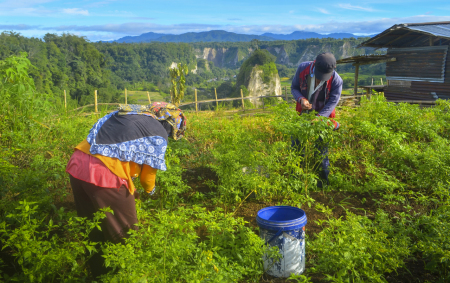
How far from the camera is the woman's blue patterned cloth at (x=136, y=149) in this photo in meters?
2.17

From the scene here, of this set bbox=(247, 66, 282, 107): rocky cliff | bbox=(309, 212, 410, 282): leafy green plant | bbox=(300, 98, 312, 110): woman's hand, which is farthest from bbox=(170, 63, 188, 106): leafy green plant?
bbox=(247, 66, 282, 107): rocky cliff

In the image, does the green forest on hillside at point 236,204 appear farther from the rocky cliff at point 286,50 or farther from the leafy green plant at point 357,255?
the rocky cliff at point 286,50

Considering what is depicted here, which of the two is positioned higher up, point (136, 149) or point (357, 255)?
point (136, 149)

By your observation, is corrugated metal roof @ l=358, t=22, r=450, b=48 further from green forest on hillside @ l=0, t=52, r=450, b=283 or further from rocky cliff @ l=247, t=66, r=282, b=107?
rocky cliff @ l=247, t=66, r=282, b=107

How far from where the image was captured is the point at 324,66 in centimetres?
365

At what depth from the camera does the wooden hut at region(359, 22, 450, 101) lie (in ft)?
42.8

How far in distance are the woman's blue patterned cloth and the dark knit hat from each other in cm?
226

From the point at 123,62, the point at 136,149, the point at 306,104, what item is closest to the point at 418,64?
the point at 306,104

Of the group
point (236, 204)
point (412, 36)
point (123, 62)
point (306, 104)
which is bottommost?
point (236, 204)

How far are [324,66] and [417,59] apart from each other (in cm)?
1314

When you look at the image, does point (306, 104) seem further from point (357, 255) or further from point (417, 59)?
point (417, 59)

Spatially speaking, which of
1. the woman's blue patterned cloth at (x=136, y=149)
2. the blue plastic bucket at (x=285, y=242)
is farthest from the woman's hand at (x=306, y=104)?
the woman's blue patterned cloth at (x=136, y=149)

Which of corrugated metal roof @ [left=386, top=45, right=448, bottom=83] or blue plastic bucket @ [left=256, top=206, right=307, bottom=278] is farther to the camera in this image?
corrugated metal roof @ [left=386, top=45, right=448, bottom=83]

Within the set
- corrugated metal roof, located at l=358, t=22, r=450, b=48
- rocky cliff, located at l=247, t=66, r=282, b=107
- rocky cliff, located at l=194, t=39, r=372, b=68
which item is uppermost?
rocky cliff, located at l=194, t=39, r=372, b=68
